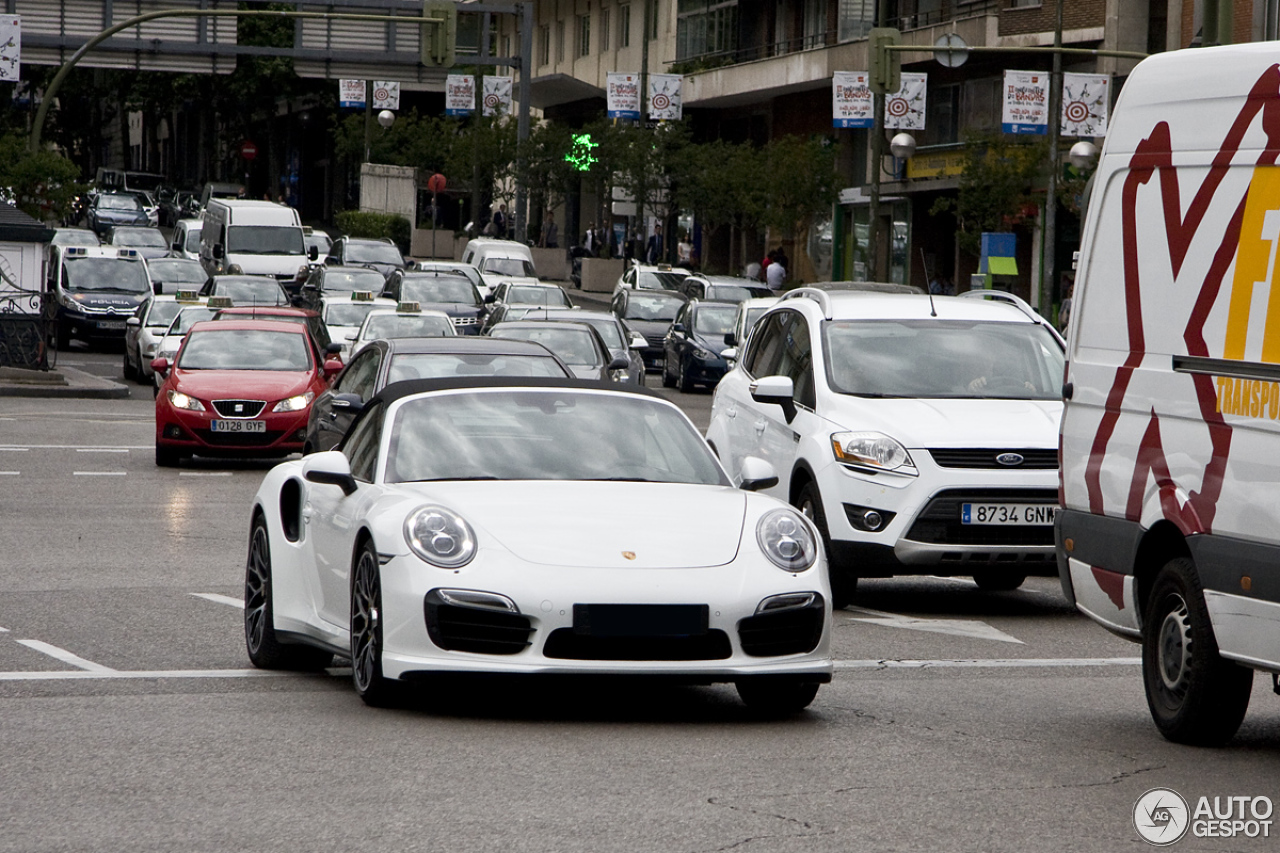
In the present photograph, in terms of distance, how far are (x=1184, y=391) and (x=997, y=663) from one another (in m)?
2.79

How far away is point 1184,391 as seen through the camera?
7.96 meters

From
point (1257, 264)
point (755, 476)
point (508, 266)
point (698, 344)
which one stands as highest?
point (1257, 264)

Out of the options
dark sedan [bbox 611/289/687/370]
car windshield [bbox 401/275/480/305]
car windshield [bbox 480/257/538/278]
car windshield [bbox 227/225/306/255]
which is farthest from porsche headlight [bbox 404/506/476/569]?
car windshield [bbox 480/257/538/278]

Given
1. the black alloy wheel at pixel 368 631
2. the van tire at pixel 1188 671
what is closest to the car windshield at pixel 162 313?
the black alloy wheel at pixel 368 631

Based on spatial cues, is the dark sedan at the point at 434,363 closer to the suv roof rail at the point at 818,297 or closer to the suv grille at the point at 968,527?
the suv roof rail at the point at 818,297

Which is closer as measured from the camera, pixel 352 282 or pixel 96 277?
pixel 96 277

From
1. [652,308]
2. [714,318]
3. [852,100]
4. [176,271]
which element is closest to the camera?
[714,318]

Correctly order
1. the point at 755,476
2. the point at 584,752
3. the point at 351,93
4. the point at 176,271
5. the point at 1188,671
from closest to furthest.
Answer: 1. the point at 584,752
2. the point at 1188,671
3. the point at 755,476
4. the point at 176,271
5. the point at 351,93

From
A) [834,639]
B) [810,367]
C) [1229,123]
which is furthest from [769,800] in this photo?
[810,367]

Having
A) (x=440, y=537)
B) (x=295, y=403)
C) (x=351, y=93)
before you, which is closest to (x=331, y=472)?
(x=440, y=537)

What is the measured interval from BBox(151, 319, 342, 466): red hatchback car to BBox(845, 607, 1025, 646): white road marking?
10.8 m

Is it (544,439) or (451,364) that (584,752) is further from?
(451,364)

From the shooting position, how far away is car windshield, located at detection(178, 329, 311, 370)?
23234 mm

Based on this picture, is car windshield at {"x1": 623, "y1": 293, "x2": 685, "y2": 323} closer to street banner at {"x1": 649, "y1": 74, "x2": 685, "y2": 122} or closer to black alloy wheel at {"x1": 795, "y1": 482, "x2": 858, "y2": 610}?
street banner at {"x1": 649, "y1": 74, "x2": 685, "y2": 122}
